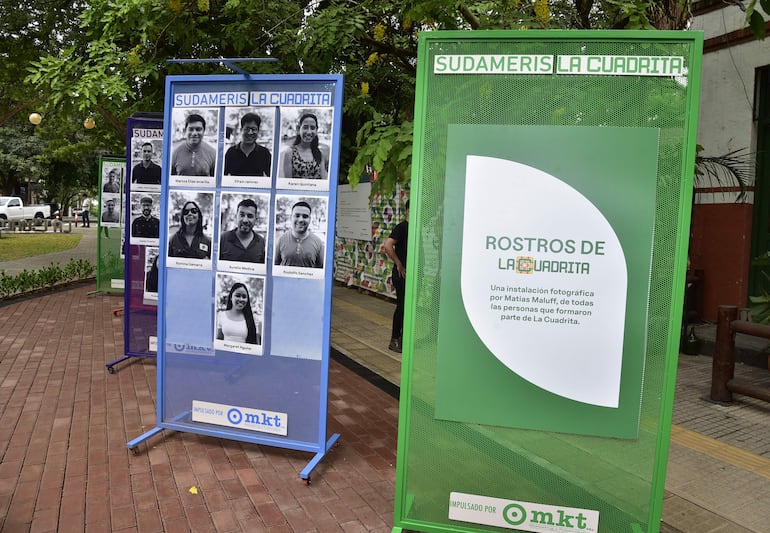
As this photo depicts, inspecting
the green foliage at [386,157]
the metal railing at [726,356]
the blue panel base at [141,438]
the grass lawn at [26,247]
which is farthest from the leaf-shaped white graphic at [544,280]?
the grass lawn at [26,247]

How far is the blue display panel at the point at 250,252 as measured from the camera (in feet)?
12.3

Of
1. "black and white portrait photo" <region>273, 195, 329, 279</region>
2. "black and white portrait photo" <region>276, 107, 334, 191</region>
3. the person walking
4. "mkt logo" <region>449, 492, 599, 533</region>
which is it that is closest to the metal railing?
the person walking

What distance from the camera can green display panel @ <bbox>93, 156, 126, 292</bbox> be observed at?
978 centimetres

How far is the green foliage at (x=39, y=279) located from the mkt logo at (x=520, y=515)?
32.4 ft

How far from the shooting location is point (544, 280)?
270cm

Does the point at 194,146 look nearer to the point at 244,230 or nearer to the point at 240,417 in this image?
the point at 244,230

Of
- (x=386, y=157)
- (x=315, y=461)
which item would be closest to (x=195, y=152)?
(x=386, y=157)

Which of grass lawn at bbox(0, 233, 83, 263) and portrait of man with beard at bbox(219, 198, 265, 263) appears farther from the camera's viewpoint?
grass lawn at bbox(0, 233, 83, 263)

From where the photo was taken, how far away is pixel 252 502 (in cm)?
338

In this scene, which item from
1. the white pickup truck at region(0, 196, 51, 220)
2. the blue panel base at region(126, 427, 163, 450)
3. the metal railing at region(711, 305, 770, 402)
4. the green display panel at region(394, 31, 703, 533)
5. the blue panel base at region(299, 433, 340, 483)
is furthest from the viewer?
the white pickup truck at region(0, 196, 51, 220)

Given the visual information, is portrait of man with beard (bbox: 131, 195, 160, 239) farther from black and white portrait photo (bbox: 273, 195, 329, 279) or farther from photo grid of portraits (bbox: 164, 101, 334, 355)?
black and white portrait photo (bbox: 273, 195, 329, 279)

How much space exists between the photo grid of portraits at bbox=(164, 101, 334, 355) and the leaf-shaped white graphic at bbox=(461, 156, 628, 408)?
1327 millimetres

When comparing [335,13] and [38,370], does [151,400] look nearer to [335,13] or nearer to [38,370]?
[38,370]

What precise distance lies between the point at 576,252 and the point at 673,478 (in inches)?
80.3
